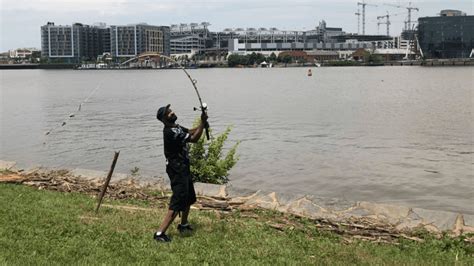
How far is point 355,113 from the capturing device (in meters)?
43.6

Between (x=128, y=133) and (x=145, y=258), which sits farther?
(x=128, y=133)

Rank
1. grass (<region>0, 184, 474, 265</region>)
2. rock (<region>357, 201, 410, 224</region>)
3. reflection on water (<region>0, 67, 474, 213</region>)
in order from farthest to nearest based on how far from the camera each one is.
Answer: reflection on water (<region>0, 67, 474, 213</region>), rock (<region>357, 201, 410, 224</region>), grass (<region>0, 184, 474, 265</region>)

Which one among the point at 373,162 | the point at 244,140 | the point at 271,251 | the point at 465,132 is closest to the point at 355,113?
the point at 465,132

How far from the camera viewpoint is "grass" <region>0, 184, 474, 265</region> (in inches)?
292

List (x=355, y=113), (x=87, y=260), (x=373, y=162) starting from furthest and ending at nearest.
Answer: (x=355, y=113), (x=373, y=162), (x=87, y=260)

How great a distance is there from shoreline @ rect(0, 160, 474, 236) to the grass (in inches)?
34.2

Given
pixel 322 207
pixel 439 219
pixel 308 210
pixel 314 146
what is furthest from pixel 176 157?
pixel 314 146

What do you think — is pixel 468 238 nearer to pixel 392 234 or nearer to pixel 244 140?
pixel 392 234

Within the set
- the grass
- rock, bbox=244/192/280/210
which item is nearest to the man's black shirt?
the grass

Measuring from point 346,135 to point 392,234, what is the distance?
2136cm

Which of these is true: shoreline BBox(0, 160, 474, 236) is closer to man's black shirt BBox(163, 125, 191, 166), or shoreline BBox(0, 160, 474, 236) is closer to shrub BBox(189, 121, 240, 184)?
shrub BBox(189, 121, 240, 184)

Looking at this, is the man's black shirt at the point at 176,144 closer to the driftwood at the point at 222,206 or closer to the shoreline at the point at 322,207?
the driftwood at the point at 222,206

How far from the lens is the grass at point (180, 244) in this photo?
7.41m

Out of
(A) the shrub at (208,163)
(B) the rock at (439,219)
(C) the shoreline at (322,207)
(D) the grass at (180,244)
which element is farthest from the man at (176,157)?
(A) the shrub at (208,163)
